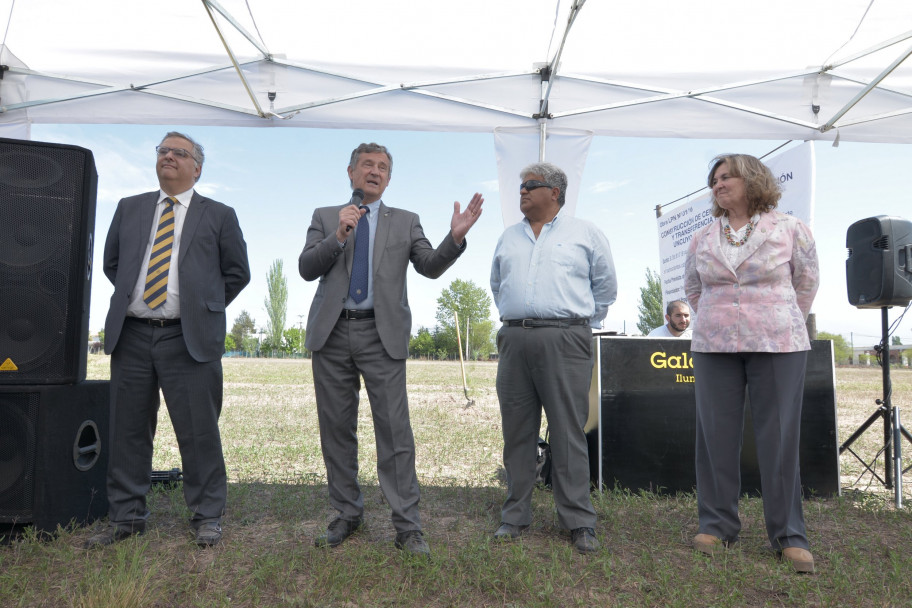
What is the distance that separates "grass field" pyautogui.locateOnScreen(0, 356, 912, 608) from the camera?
7.68 ft

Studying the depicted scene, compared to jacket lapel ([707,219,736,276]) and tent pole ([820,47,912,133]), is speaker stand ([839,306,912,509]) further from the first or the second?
jacket lapel ([707,219,736,276])

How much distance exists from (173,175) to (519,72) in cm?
319

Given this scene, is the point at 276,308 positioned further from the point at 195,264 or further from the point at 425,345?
the point at 195,264

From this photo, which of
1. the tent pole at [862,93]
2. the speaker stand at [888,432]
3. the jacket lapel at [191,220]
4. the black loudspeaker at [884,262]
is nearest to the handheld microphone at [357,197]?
the jacket lapel at [191,220]

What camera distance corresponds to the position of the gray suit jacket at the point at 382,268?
286cm

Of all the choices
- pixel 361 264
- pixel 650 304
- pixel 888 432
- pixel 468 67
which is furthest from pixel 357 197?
pixel 650 304

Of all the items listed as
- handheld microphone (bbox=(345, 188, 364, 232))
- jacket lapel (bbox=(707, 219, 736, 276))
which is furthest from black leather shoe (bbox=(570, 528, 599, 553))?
handheld microphone (bbox=(345, 188, 364, 232))

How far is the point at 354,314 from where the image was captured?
2.89 metres

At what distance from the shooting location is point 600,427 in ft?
13.6

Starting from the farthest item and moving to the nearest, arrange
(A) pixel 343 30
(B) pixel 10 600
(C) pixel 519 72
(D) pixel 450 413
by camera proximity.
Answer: (D) pixel 450 413, (C) pixel 519 72, (A) pixel 343 30, (B) pixel 10 600

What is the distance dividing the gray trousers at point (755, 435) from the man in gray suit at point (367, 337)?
1491mm

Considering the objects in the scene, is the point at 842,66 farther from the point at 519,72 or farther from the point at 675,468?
the point at 675,468

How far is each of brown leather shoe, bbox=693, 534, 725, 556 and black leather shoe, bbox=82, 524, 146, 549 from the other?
2.91 metres

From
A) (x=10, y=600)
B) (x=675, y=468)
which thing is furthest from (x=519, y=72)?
(x=10, y=600)
